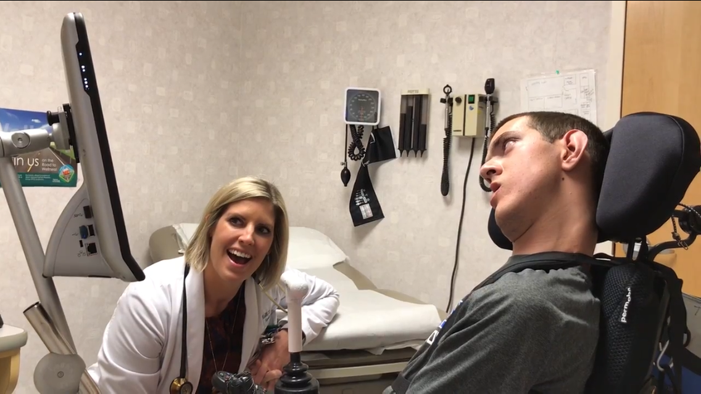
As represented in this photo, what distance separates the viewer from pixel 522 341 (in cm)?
87

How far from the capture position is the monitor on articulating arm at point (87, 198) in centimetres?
70

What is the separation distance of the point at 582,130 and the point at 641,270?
0.27 m

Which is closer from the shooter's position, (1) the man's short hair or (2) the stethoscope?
(1) the man's short hair

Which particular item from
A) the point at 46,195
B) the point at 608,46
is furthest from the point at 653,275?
the point at 46,195

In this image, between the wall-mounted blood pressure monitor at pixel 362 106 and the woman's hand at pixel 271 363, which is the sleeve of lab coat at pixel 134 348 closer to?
the woman's hand at pixel 271 363

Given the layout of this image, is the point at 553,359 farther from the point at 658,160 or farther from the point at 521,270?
the point at 658,160

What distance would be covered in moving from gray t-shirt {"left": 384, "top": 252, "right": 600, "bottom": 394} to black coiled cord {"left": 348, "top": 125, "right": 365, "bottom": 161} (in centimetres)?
177

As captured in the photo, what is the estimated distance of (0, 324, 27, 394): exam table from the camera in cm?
99

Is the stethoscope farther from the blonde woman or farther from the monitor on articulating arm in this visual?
the monitor on articulating arm

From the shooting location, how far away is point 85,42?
2.32ft

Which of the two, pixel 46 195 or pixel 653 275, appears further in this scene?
pixel 46 195

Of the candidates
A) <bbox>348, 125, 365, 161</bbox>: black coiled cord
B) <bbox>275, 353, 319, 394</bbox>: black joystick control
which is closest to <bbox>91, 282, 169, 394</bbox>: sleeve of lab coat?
→ <bbox>275, 353, 319, 394</bbox>: black joystick control

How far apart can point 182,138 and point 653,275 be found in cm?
228

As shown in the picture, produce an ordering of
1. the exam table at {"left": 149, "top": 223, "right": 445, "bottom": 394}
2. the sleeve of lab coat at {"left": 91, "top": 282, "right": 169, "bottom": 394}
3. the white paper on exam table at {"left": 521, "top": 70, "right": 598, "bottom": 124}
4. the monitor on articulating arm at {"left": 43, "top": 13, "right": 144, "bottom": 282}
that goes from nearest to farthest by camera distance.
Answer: the monitor on articulating arm at {"left": 43, "top": 13, "right": 144, "bottom": 282}, the sleeve of lab coat at {"left": 91, "top": 282, "right": 169, "bottom": 394}, the exam table at {"left": 149, "top": 223, "right": 445, "bottom": 394}, the white paper on exam table at {"left": 521, "top": 70, "right": 598, "bottom": 124}
